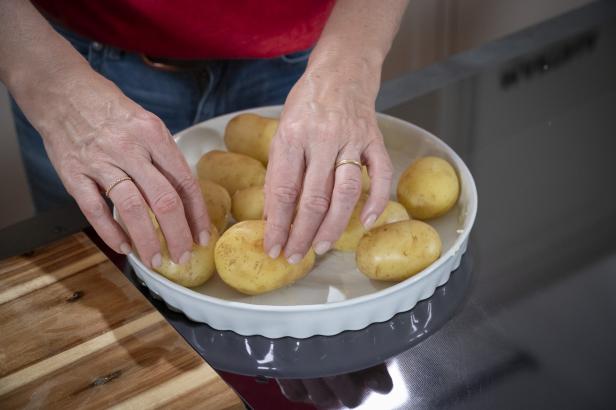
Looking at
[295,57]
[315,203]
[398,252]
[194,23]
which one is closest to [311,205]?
[315,203]

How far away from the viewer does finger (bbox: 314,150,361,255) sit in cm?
75

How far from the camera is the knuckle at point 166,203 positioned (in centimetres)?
73

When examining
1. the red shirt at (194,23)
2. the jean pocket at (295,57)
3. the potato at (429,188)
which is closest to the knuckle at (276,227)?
the potato at (429,188)

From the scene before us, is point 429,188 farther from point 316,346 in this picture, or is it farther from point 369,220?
point 316,346

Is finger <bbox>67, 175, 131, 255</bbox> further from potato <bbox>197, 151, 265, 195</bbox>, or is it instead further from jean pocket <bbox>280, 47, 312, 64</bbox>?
jean pocket <bbox>280, 47, 312, 64</bbox>

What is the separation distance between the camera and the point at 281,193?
76cm

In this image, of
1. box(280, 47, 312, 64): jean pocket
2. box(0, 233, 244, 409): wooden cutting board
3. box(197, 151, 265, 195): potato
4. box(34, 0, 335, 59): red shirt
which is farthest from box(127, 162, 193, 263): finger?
box(280, 47, 312, 64): jean pocket

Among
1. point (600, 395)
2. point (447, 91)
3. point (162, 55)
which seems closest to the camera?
point (600, 395)

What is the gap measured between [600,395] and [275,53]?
69cm

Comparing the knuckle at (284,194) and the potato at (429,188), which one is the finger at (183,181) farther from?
the potato at (429,188)

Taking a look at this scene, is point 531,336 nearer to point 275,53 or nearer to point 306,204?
point 306,204

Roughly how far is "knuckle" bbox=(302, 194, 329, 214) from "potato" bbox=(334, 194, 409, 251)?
0.11m

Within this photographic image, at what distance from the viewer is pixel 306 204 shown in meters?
0.75

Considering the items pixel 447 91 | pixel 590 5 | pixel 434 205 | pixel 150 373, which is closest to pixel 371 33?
pixel 434 205
